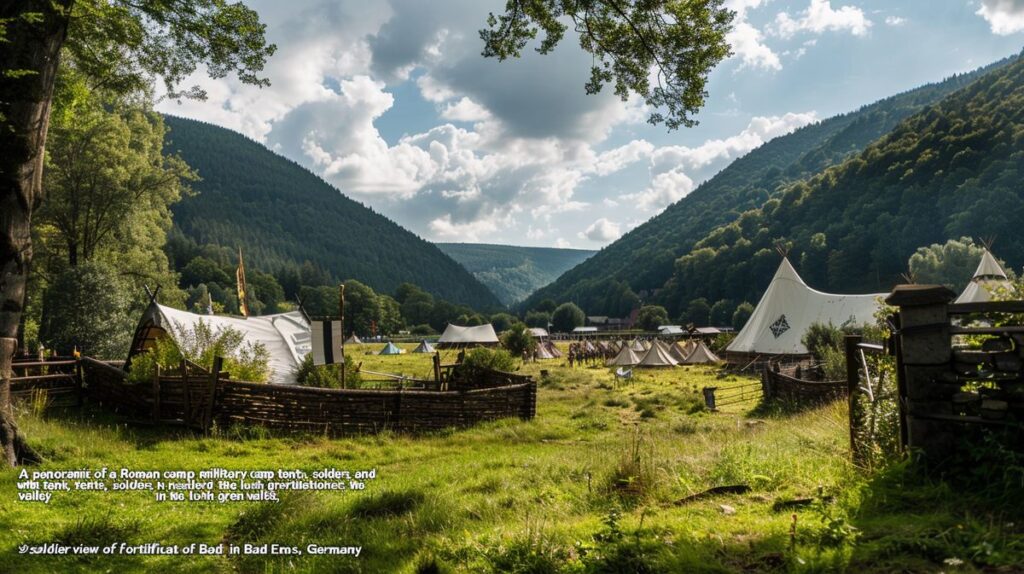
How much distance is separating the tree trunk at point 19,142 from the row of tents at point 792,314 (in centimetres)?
3418

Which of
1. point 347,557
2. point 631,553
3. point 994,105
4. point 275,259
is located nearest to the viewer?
point 631,553

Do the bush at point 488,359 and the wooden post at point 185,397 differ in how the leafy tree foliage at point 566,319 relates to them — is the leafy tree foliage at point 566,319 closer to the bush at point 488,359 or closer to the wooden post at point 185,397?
the bush at point 488,359

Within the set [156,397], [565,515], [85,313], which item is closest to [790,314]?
[565,515]

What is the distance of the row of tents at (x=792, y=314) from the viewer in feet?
107

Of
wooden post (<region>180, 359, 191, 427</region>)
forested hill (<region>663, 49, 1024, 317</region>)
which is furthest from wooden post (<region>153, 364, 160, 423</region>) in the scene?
forested hill (<region>663, 49, 1024, 317</region>)

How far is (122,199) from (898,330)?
31223 millimetres

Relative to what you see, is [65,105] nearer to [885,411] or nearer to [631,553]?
[631,553]

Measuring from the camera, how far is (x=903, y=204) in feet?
318

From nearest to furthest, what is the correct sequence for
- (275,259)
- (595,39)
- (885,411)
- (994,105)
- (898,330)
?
(898,330) → (885,411) → (595,39) → (994,105) → (275,259)

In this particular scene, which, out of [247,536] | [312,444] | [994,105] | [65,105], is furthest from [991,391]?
[994,105]

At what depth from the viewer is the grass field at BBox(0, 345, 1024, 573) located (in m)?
4.06

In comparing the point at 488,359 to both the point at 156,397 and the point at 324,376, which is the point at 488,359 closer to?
the point at 324,376

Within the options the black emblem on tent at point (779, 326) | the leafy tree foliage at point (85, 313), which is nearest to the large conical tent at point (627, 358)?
the black emblem on tent at point (779, 326)

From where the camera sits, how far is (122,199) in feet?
87.3
